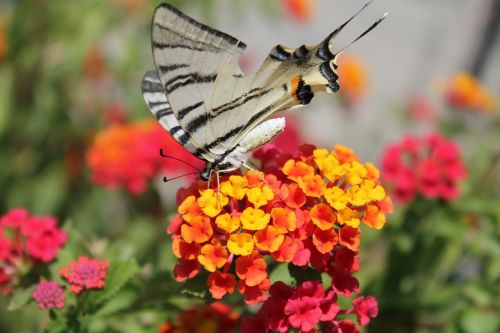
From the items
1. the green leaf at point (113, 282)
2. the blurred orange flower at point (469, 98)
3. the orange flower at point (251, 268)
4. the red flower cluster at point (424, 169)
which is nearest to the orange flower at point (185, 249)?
the orange flower at point (251, 268)

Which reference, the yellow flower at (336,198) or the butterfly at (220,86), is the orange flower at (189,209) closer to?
the butterfly at (220,86)

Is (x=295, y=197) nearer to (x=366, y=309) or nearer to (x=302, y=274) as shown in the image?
(x=302, y=274)

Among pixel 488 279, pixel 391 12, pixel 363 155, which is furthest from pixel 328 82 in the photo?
pixel 391 12

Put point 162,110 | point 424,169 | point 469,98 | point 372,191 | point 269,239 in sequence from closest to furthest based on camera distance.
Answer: point 269,239, point 372,191, point 162,110, point 424,169, point 469,98

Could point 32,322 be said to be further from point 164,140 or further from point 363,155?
point 363,155

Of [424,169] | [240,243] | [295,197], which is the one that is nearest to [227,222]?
[240,243]

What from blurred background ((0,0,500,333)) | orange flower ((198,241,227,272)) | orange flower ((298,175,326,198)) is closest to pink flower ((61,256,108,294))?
blurred background ((0,0,500,333))
